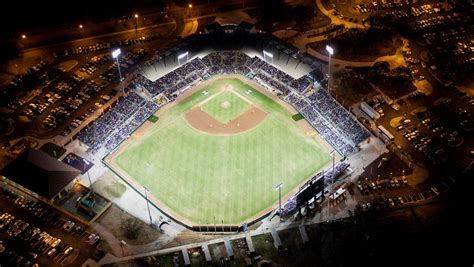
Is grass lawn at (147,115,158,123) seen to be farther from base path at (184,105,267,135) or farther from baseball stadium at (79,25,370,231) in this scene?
base path at (184,105,267,135)

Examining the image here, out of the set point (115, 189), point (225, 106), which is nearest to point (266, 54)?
point (225, 106)

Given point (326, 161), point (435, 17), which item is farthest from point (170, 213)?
point (435, 17)

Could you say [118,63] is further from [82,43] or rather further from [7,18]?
[7,18]

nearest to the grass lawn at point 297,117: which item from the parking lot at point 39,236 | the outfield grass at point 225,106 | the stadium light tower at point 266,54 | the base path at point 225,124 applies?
the base path at point 225,124

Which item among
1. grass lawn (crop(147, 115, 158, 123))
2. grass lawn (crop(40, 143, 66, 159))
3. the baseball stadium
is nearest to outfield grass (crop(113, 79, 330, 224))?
the baseball stadium

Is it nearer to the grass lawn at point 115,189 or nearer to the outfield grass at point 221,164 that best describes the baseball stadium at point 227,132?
the outfield grass at point 221,164

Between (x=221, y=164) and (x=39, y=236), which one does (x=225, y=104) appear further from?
(x=39, y=236)
